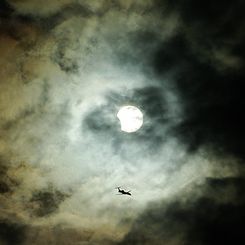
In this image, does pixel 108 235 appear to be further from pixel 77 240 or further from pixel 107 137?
pixel 107 137

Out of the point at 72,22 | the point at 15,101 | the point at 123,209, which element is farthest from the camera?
the point at 123,209

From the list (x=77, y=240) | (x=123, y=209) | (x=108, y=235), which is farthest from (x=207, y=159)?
(x=77, y=240)

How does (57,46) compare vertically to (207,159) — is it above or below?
above

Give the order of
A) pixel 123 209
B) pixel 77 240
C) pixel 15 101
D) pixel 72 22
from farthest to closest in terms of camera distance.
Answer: pixel 77 240, pixel 123 209, pixel 15 101, pixel 72 22

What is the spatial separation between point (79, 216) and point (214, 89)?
538 cm

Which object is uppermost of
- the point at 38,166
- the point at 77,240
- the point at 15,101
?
the point at 15,101

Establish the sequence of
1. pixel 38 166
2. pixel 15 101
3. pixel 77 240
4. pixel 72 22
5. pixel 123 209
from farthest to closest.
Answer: pixel 77 240, pixel 123 209, pixel 38 166, pixel 15 101, pixel 72 22

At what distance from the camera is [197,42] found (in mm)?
9078

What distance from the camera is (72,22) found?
8719 mm

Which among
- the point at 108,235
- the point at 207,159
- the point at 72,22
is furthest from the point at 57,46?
the point at 108,235

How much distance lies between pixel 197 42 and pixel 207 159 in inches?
137

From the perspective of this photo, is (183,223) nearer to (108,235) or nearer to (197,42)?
(108,235)

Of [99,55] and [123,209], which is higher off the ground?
[99,55]

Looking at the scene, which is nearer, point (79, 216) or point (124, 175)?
point (124, 175)
